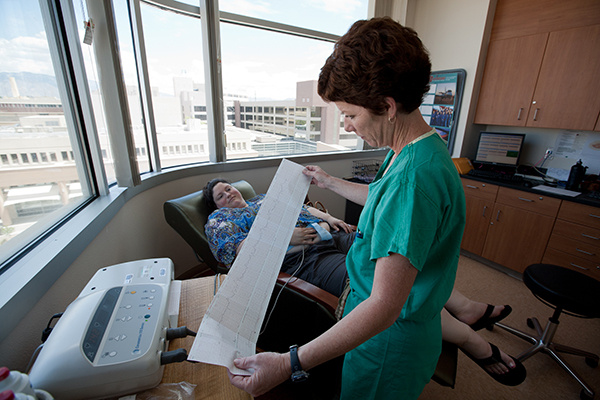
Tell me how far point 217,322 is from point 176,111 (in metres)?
2.21

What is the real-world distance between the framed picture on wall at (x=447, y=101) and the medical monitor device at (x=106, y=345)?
11.2 ft

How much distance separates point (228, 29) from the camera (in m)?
2.52

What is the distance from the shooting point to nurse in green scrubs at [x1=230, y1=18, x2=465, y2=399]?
2.02 ft

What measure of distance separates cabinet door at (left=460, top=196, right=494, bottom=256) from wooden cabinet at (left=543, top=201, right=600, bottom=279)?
52 centimetres

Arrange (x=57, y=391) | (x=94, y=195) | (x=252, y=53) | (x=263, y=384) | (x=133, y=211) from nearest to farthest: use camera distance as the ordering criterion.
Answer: (x=57, y=391) < (x=263, y=384) < (x=94, y=195) < (x=133, y=211) < (x=252, y=53)

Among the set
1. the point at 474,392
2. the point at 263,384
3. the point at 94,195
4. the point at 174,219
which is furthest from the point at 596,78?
the point at 94,195

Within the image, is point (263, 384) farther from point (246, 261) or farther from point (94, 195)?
point (94, 195)

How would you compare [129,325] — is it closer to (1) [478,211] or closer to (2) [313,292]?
(2) [313,292]

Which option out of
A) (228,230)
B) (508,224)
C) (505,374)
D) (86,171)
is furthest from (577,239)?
(86,171)

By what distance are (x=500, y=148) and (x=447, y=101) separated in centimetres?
79

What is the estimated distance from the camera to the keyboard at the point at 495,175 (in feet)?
8.84

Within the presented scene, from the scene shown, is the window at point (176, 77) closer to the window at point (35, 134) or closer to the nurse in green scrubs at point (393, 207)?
the window at point (35, 134)

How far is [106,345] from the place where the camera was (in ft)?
1.96

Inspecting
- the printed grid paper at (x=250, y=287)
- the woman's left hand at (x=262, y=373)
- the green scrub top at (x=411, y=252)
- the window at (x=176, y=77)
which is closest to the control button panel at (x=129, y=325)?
the printed grid paper at (x=250, y=287)
